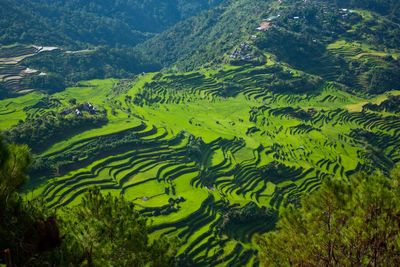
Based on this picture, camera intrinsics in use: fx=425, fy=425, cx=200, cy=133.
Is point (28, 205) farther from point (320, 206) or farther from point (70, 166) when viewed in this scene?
point (70, 166)

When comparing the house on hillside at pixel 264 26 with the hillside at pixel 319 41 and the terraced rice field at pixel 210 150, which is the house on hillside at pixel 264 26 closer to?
the hillside at pixel 319 41

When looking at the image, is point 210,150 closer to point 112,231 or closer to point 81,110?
point 81,110

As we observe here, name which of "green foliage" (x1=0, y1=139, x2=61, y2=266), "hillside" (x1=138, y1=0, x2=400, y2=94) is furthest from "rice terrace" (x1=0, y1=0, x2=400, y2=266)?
"green foliage" (x1=0, y1=139, x2=61, y2=266)

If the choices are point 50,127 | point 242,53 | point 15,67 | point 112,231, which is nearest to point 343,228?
point 112,231

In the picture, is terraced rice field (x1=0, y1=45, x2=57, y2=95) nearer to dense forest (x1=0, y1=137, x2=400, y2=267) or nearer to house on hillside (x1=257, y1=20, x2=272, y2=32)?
house on hillside (x1=257, y1=20, x2=272, y2=32)

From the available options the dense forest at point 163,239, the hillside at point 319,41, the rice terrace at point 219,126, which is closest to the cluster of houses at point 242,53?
the rice terrace at point 219,126

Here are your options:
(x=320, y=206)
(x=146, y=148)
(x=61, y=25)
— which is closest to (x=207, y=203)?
(x=146, y=148)
